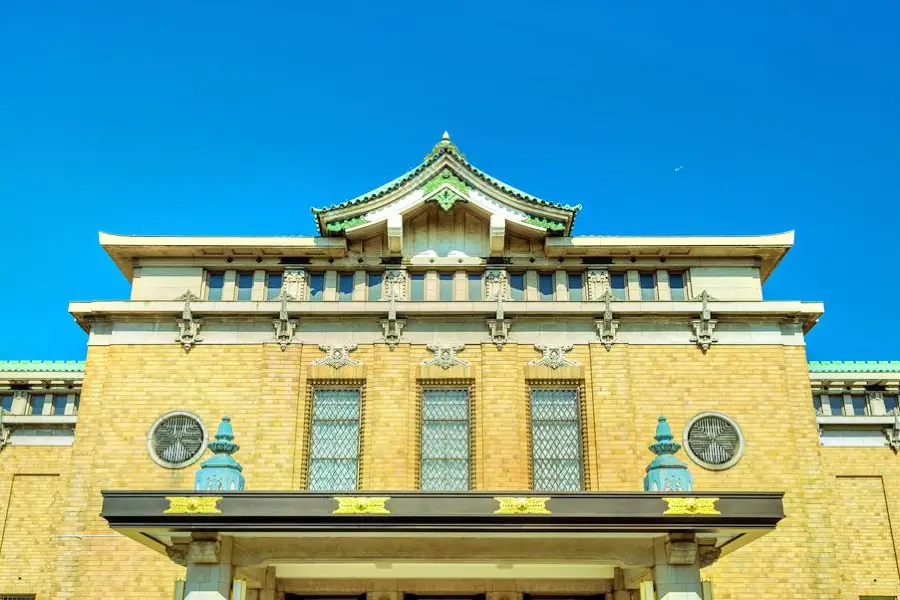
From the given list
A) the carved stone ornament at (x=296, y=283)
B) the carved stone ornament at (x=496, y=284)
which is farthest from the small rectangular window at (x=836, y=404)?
the carved stone ornament at (x=296, y=283)

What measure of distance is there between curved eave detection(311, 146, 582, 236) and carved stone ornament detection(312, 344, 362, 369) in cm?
335

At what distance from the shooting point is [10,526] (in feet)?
94.2

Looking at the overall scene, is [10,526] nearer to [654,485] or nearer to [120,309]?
[120,309]

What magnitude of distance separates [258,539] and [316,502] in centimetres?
174

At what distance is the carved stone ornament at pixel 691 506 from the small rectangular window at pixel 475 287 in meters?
10.5

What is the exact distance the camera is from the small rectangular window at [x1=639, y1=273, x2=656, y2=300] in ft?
87.0

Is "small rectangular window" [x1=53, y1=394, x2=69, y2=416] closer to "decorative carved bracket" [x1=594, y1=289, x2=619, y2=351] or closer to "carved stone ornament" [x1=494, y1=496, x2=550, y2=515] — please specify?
"decorative carved bracket" [x1=594, y1=289, x2=619, y2=351]

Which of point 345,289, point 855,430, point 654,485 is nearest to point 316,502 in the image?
point 654,485

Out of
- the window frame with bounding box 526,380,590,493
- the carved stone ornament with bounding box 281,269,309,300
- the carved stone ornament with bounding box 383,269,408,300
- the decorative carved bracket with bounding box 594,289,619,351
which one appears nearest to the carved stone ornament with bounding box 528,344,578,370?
the window frame with bounding box 526,380,590,493

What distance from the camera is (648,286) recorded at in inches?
1050

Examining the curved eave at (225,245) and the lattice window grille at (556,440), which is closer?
the lattice window grille at (556,440)

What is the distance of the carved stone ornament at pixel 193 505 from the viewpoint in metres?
16.9

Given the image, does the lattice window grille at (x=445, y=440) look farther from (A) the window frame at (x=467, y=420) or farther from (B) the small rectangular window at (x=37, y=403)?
(B) the small rectangular window at (x=37, y=403)

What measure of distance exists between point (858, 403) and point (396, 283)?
50.6 feet
